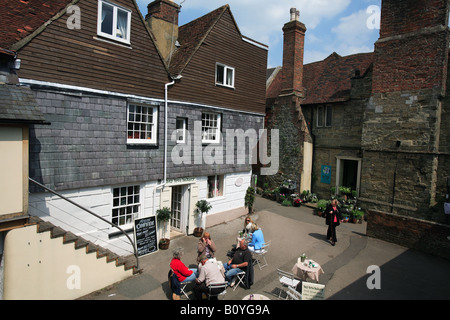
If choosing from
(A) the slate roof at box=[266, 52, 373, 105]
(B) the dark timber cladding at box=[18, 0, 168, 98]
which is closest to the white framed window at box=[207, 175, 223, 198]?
(B) the dark timber cladding at box=[18, 0, 168, 98]

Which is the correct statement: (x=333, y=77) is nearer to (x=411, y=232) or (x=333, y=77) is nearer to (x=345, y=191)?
(x=345, y=191)

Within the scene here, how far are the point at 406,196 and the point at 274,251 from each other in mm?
8607

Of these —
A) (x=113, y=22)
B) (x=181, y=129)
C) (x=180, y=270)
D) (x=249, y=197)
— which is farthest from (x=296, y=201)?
(x=113, y=22)

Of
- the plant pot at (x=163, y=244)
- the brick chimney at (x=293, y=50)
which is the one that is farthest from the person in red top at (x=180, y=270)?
the brick chimney at (x=293, y=50)

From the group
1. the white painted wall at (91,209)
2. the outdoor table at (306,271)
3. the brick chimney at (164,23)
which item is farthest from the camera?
the brick chimney at (164,23)

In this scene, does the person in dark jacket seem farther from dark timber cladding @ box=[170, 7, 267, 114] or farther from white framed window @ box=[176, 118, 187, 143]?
white framed window @ box=[176, 118, 187, 143]

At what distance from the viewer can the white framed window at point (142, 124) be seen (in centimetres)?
1081

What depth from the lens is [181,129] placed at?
12602 mm

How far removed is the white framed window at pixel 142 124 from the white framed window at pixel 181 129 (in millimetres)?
1336

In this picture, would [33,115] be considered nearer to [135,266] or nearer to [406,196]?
[135,266]

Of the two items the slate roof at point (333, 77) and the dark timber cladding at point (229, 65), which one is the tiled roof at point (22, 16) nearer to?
the dark timber cladding at point (229, 65)

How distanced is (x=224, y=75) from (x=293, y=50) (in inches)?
305

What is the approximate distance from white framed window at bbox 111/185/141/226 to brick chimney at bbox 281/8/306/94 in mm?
13694

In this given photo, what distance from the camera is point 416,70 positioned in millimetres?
14461
